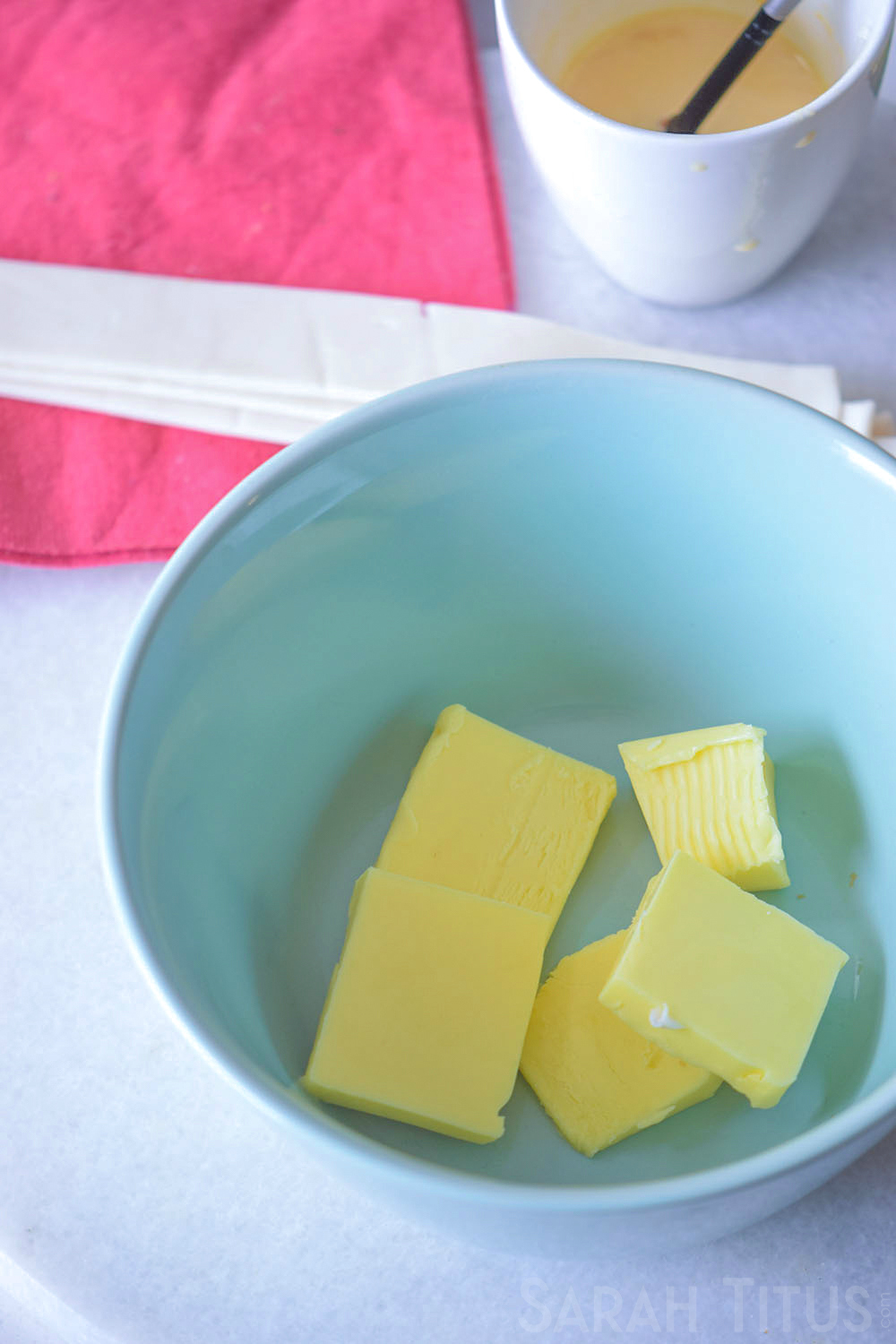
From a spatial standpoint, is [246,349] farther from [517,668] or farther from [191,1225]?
[191,1225]

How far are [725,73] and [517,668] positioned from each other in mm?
376

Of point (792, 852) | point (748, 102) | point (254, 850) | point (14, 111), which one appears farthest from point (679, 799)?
point (14, 111)

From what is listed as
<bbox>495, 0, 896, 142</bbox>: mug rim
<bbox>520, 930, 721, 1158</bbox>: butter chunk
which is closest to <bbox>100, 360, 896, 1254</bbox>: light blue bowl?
<bbox>520, 930, 721, 1158</bbox>: butter chunk

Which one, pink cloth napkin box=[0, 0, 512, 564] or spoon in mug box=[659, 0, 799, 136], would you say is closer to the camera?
spoon in mug box=[659, 0, 799, 136]

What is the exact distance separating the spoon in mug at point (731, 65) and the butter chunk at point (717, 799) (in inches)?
13.9

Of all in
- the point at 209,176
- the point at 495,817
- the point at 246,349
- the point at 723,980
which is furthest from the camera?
the point at 209,176

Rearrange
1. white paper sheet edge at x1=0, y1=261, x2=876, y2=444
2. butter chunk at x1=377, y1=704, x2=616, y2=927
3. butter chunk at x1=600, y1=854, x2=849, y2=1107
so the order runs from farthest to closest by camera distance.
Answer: white paper sheet edge at x1=0, y1=261, x2=876, y2=444 → butter chunk at x1=377, y1=704, x2=616, y2=927 → butter chunk at x1=600, y1=854, x2=849, y2=1107

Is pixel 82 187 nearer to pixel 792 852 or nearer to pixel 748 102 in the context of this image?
pixel 748 102

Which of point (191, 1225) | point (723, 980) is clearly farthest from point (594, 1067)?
point (191, 1225)

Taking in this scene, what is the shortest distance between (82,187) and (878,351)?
0.60 meters

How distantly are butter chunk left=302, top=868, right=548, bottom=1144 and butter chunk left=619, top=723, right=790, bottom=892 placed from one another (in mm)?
101

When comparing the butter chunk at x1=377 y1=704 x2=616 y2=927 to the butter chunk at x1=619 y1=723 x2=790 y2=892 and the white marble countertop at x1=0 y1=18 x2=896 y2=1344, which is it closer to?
the butter chunk at x1=619 y1=723 x2=790 y2=892

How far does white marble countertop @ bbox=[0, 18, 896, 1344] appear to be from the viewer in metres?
0.55

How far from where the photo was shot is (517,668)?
709 millimetres
